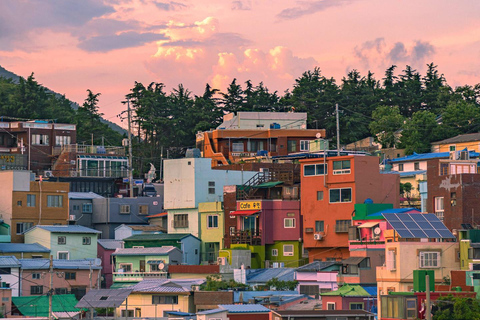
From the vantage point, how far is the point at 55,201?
86.9 meters

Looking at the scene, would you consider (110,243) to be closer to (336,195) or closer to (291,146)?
(336,195)

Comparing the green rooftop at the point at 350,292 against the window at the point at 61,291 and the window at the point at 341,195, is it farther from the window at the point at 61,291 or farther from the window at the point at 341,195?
the window at the point at 61,291

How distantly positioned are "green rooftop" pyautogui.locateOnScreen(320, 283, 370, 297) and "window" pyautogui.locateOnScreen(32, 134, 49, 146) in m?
55.9

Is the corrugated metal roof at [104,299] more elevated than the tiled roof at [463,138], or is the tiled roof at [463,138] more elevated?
the tiled roof at [463,138]

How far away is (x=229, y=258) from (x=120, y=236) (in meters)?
17.9

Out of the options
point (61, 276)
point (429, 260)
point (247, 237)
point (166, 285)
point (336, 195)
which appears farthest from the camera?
point (247, 237)

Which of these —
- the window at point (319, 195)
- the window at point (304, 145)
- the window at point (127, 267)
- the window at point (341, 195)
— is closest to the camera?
the window at point (341, 195)

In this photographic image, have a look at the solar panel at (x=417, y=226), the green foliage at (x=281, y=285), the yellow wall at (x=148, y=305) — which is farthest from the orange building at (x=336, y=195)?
the yellow wall at (x=148, y=305)

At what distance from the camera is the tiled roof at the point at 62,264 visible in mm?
75812

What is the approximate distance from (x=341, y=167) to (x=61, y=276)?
23.4 m

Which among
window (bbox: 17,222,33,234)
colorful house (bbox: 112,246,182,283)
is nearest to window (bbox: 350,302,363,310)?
colorful house (bbox: 112,246,182,283)

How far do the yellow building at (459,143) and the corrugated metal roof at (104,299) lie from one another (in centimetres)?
4917

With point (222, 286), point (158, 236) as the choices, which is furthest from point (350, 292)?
point (158, 236)

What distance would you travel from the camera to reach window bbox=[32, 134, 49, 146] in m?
108
